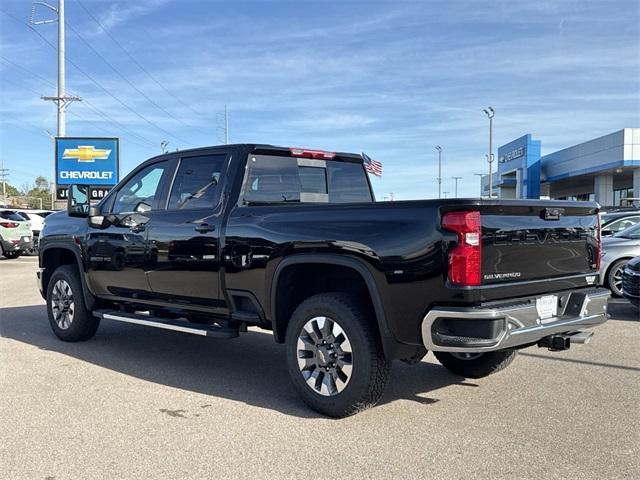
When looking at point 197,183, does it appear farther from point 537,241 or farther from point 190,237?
point 537,241

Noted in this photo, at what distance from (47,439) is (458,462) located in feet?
8.83

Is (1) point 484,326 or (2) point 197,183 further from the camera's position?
(2) point 197,183

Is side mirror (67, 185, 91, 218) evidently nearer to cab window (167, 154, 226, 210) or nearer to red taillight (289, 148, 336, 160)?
cab window (167, 154, 226, 210)

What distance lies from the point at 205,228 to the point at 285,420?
187cm

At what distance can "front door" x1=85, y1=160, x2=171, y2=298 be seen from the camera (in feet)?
20.2

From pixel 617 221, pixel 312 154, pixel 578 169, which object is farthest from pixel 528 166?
pixel 312 154

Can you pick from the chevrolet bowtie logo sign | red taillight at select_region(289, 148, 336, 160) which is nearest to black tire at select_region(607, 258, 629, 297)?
red taillight at select_region(289, 148, 336, 160)

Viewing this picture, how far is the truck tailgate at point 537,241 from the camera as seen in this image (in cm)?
408

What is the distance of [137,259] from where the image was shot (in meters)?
6.16

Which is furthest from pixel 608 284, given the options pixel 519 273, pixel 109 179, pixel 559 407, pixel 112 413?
pixel 109 179

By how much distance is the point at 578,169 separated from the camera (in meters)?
43.4

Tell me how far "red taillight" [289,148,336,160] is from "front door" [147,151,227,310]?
68cm

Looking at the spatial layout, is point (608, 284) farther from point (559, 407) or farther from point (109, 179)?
point (109, 179)

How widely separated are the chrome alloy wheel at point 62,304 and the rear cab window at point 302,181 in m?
2.96
